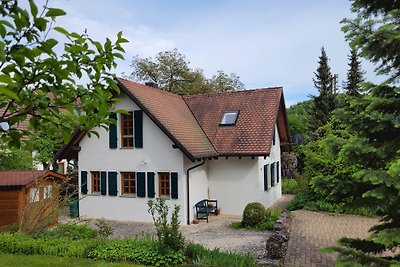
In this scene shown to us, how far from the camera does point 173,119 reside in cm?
1772

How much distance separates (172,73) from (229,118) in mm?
14939

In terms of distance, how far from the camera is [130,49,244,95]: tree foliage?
107 ft

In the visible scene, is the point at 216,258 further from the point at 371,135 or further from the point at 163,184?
the point at 163,184

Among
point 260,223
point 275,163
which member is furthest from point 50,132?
point 275,163

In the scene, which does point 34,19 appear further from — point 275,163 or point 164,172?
point 275,163

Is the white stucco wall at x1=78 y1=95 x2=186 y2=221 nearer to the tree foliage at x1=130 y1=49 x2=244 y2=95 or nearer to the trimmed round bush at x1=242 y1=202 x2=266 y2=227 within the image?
the trimmed round bush at x1=242 y1=202 x2=266 y2=227

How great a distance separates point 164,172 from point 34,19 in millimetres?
14391

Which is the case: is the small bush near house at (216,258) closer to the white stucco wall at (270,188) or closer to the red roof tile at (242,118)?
the red roof tile at (242,118)

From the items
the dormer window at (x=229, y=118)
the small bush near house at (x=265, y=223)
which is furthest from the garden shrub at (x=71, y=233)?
the dormer window at (x=229, y=118)

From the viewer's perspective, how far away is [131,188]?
17.4m

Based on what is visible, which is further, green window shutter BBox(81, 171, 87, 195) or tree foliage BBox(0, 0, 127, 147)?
green window shutter BBox(81, 171, 87, 195)

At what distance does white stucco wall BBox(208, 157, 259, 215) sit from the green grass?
9.37 metres

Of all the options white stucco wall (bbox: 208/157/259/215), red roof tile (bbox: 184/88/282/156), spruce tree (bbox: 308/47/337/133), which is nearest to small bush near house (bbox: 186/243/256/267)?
red roof tile (bbox: 184/88/282/156)

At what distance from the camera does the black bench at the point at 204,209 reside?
16.5 m
